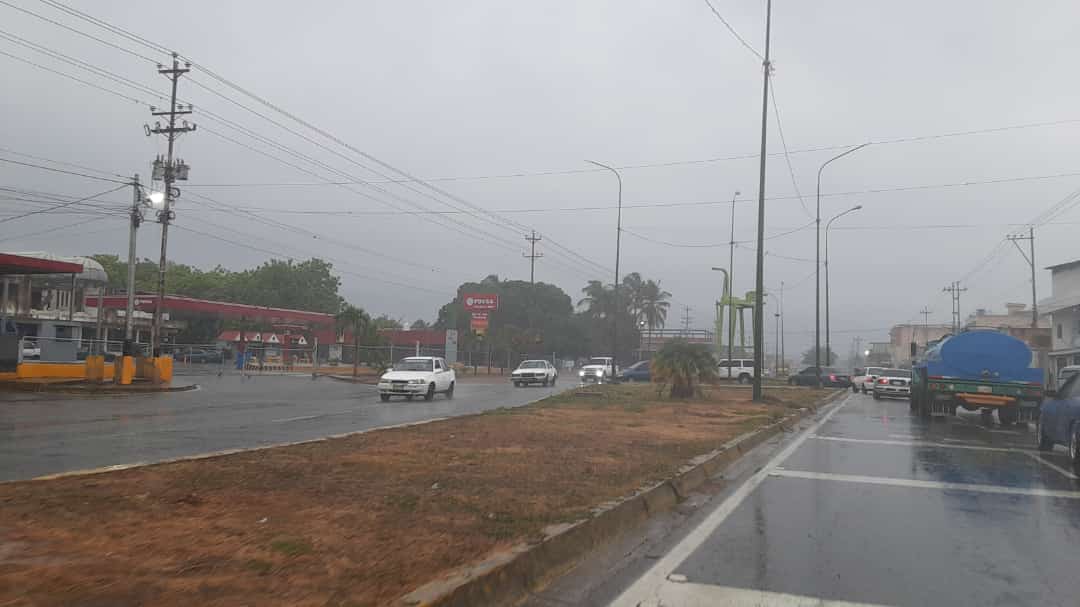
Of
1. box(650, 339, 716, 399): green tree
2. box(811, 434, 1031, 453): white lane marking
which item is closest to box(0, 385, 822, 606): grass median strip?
box(811, 434, 1031, 453): white lane marking

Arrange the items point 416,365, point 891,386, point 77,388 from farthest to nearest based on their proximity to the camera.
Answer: point 891,386
point 416,365
point 77,388

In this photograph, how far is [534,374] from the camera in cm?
3928

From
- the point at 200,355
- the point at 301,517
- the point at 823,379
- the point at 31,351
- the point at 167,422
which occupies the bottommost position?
the point at 167,422

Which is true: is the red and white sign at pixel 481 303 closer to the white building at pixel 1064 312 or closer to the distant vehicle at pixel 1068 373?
the white building at pixel 1064 312

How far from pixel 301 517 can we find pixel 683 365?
20.3 meters

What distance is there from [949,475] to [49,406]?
64.5 ft

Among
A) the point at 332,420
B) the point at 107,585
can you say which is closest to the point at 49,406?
the point at 332,420

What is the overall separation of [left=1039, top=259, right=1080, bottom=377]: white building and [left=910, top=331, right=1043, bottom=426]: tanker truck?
26971 mm

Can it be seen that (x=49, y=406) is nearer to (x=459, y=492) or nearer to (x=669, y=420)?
(x=669, y=420)

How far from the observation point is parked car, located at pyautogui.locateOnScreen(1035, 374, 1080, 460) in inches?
439

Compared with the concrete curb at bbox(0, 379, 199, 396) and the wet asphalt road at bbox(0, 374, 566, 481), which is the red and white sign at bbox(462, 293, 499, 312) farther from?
the concrete curb at bbox(0, 379, 199, 396)

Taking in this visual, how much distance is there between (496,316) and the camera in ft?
289

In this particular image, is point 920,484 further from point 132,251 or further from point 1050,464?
point 132,251

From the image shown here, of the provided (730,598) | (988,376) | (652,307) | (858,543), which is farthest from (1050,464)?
(652,307)
